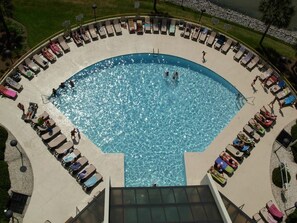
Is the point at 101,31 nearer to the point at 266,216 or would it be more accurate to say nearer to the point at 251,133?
the point at 251,133

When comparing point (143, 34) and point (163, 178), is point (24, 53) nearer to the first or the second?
point (143, 34)

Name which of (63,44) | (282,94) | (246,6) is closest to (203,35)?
(246,6)

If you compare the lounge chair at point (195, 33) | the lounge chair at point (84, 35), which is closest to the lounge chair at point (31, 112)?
the lounge chair at point (84, 35)

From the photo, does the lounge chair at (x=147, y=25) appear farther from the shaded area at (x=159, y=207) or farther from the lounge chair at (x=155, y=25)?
the shaded area at (x=159, y=207)

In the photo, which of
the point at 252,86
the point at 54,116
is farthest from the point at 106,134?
the point at 252,86

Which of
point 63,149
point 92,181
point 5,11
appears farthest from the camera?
point 5,11
